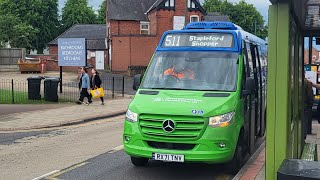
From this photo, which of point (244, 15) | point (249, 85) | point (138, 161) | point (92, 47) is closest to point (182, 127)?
point (249, 85)

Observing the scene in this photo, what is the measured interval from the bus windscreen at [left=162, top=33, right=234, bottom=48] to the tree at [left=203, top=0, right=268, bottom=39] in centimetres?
8927

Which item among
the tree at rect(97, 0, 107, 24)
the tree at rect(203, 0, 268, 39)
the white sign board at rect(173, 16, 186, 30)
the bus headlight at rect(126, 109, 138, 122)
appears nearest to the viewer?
the bus headlight at rect(126, 109, 138, 122)


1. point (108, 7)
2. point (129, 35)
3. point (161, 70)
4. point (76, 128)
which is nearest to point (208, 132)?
point (161, 70)

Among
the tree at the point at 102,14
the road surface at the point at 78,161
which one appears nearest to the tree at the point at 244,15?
the tree at the point at 102,14

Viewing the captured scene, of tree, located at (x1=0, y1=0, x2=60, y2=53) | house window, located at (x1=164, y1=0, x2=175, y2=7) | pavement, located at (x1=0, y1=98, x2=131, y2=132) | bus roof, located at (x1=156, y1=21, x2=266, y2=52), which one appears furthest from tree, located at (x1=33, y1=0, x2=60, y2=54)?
bus roof, located at (x1=156, y1=21, x2=266, y2=52)

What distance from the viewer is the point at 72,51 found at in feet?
82.7

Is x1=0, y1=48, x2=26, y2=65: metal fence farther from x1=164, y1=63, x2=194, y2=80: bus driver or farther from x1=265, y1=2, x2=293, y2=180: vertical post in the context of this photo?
x1=265, y1=2, x2=293, y2=180: vertical post

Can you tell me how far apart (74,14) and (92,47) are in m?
26.0

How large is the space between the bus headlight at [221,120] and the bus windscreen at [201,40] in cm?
187

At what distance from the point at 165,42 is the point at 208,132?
2.53m

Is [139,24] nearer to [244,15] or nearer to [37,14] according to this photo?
[37,14]

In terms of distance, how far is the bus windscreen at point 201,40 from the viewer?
8586mm

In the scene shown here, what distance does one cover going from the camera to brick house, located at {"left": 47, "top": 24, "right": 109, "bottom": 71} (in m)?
50.5

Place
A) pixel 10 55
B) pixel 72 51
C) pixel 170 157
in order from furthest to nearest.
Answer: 1. pixel 10 55
2. pixel 72 51
3. pixel 170 157
